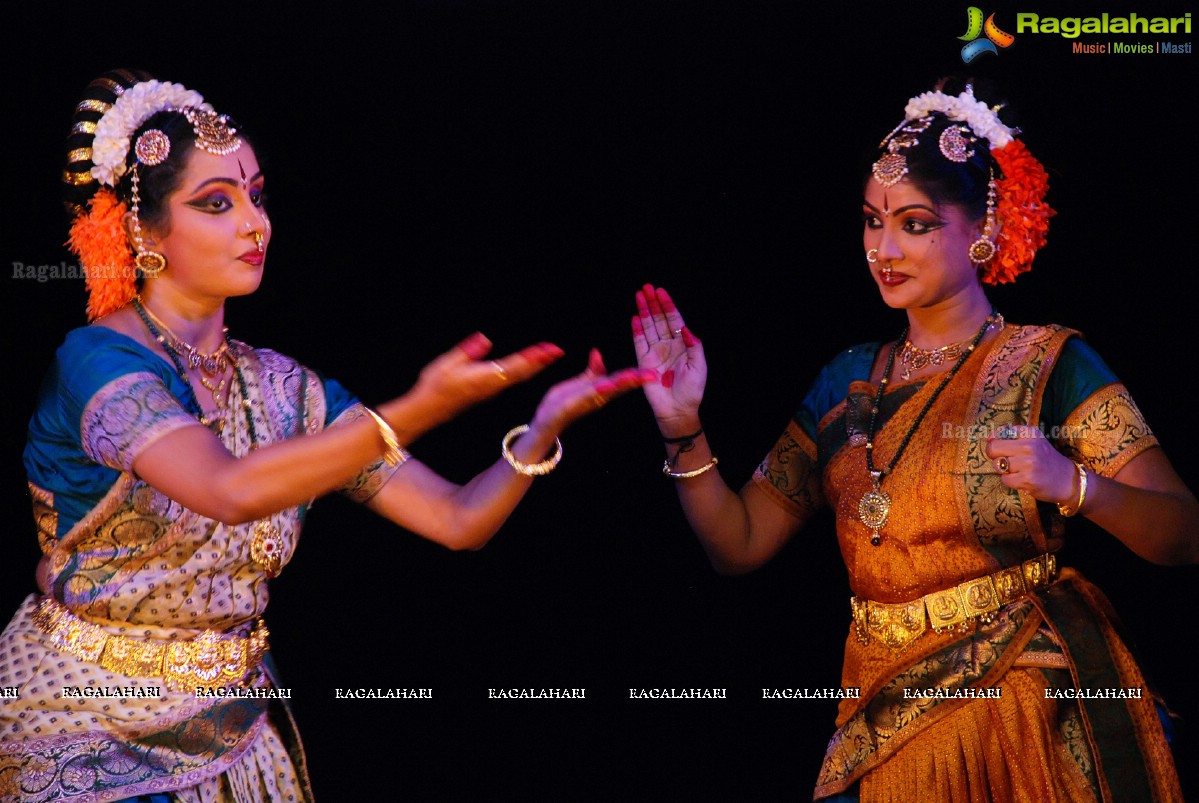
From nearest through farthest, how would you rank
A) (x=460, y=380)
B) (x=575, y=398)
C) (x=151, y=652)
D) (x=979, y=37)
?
1. (x=460, y=380)
2. (x=151, y=652)
3. (x=575, y=398)
4. (x=979, y=37)

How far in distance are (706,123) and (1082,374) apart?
111 cm

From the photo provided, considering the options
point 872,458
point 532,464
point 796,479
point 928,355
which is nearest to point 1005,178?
point 928,355

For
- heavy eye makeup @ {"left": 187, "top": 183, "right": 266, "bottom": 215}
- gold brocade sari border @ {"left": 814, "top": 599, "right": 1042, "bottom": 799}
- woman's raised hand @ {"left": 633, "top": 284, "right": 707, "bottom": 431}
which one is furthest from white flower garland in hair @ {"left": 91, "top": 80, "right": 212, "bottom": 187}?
gold brocade sari border @ {"left": 814, "top": 599, "right": 1042, "bottom": 799}

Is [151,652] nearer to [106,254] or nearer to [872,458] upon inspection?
[106,254]

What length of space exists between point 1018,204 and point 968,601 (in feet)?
2.54

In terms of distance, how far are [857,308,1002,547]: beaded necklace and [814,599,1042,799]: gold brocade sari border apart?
0.81ft

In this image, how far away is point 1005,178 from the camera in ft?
9.17

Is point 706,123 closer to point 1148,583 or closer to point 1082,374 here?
point 1082,374

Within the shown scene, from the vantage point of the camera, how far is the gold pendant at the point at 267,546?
2443mm

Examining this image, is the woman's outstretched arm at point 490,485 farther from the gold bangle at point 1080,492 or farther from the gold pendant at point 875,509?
the gold bangle at point 1080,492

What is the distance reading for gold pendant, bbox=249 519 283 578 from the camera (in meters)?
2.44

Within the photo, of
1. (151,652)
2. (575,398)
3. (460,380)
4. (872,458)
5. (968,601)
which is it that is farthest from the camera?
(872,458)

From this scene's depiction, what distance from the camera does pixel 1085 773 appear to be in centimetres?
249

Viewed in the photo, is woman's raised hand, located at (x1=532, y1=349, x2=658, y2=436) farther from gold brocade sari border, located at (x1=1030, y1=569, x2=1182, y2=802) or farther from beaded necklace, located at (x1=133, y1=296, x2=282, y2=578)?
gold brocade sari border, located at (x1=1030, y1=569, x2=1182, y2=802)
